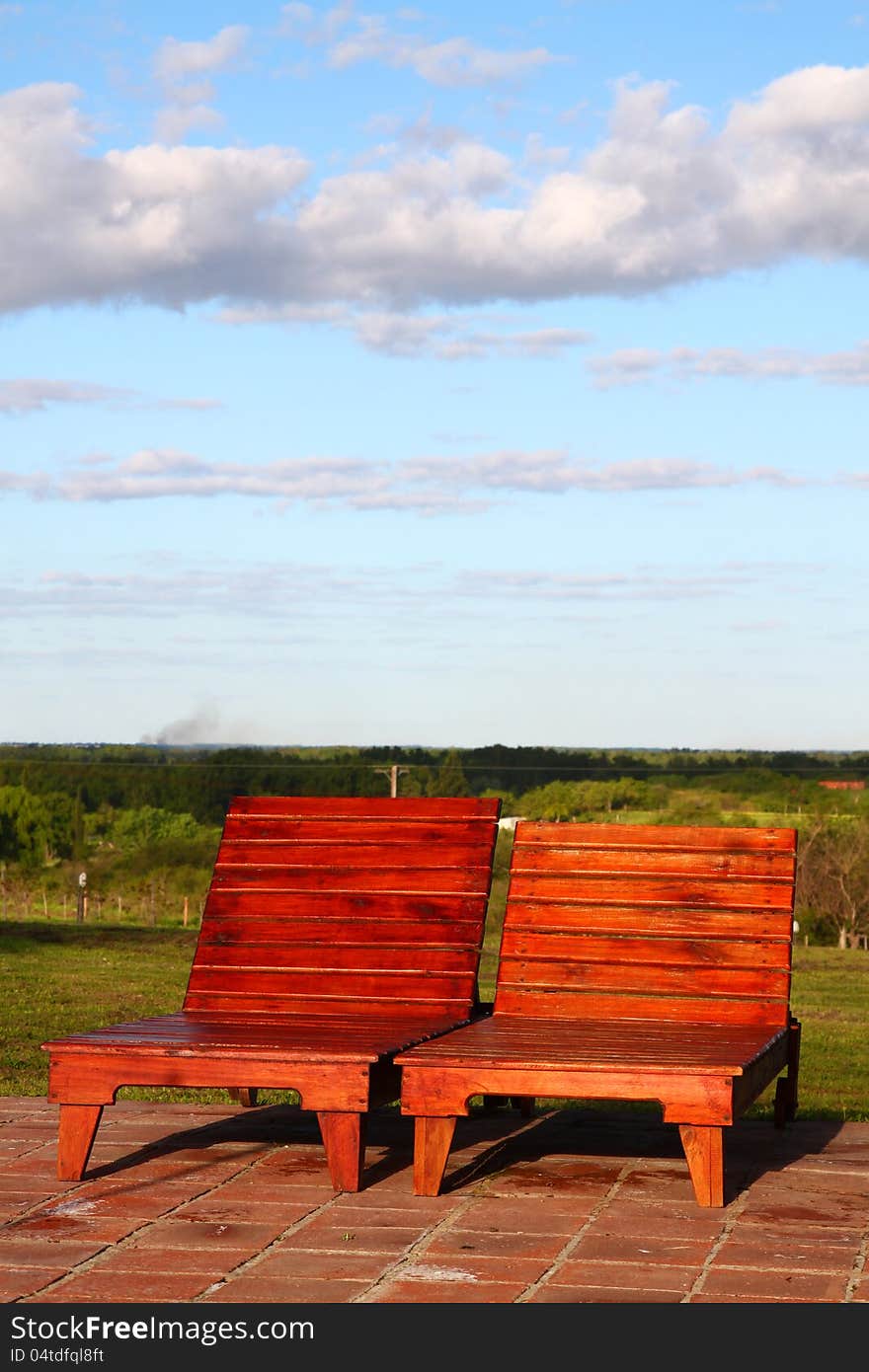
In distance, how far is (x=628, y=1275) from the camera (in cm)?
379

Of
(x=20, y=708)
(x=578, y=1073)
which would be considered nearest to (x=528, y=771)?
(x=20, y=708)

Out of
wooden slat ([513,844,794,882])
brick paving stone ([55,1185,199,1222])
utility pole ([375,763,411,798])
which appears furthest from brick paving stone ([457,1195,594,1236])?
utility pole ([375,763,411,798])

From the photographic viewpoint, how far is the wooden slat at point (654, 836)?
582cm

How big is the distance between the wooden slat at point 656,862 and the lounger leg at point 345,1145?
1.51m

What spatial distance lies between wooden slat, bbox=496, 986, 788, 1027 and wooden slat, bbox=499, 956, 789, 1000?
3 cm

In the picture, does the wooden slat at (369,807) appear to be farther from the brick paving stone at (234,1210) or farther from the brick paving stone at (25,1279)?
the brick paving stone at (25,1279)

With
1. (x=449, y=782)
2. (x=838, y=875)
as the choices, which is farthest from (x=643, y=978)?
(x=838, y=875)

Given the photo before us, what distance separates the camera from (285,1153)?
5258mm

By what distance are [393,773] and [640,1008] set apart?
13.5m

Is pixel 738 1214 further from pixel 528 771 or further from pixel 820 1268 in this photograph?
pixel 528 771

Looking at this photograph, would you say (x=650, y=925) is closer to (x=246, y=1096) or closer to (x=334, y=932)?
(x=334, y=932)

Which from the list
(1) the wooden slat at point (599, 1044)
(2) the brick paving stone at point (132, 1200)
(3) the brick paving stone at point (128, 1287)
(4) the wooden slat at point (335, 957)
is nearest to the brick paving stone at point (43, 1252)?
(3) the brick paving stone at point (128, 1287)
